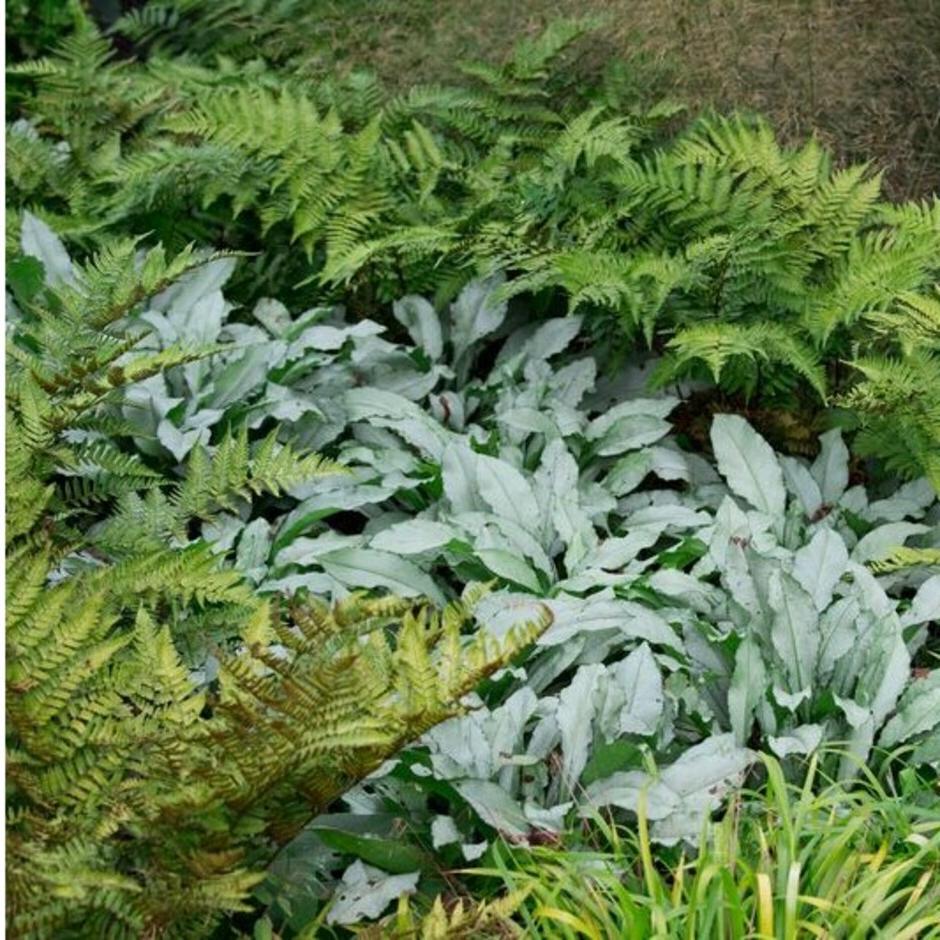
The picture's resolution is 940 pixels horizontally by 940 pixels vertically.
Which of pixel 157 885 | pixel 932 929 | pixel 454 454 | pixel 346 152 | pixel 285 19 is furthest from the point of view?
pixel 285 19

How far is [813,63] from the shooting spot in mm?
4180

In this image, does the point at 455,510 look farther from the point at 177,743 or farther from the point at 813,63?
the point at 813,63

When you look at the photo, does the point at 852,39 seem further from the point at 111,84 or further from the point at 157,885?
the point at 157,885

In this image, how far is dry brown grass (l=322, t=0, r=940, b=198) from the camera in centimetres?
410

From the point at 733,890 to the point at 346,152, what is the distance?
98.1 inches

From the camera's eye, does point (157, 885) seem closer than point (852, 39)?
Yes

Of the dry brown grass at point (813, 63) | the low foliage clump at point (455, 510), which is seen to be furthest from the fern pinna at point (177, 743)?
the dry brown grass at point (813, 63)

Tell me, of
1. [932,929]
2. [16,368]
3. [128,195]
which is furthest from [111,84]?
[932,929]

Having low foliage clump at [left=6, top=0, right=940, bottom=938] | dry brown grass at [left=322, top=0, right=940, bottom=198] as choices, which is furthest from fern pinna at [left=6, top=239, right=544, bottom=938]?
dry brown grass at [left=322, top=0, right=940, bottom=198]

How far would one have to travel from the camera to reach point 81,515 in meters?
3.50

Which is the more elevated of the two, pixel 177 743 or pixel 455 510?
pixel 177 743

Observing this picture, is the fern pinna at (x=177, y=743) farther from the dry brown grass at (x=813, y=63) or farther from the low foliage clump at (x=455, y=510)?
the dry brown grass at (x=813, y=63)

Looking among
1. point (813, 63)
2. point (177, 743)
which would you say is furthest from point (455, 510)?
point (813, 63)

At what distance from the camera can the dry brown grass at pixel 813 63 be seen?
4.10 meters
